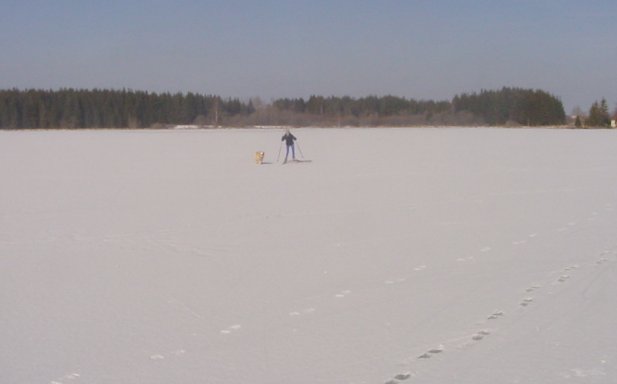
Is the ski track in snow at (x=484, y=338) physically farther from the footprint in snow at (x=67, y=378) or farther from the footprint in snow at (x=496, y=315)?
the footprint in snow at (x=67, y=378)

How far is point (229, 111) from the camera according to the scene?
108 meters

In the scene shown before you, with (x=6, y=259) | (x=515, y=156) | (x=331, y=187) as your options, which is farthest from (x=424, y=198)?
(x=515, y=156)

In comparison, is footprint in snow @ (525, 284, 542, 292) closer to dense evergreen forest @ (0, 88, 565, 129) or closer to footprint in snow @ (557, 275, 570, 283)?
footprint in snow @ (557, 275, 570, 283)

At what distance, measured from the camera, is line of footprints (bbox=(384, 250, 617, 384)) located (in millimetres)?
4387

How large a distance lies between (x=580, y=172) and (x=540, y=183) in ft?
13.6

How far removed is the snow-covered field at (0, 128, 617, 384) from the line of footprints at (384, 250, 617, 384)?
2 centimetres

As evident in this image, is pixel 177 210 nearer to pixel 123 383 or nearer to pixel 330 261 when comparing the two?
pixel 330 261

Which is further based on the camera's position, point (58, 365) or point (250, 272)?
point (250, 272)

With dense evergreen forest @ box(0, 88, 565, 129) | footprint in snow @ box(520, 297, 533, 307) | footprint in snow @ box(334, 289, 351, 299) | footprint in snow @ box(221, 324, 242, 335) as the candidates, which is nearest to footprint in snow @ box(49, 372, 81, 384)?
footprint in snow @ box(221, 324, 242, 335)

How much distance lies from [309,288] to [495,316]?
174cm

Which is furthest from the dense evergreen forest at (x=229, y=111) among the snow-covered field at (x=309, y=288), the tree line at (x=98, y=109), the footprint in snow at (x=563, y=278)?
the footprint in snow at (x=563, y=278)

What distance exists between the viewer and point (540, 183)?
56.0 ft

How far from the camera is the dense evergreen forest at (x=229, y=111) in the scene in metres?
89.7

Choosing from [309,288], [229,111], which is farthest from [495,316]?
[229,111]
